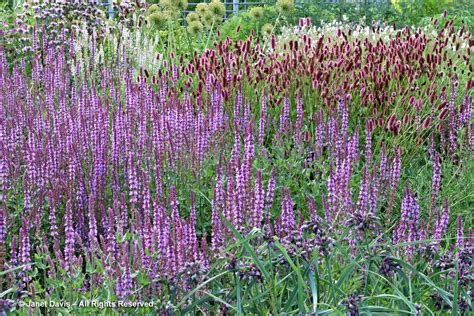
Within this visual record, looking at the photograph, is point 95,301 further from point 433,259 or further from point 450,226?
point 450,226

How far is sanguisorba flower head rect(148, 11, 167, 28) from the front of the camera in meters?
9.12

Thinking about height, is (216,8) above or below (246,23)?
above

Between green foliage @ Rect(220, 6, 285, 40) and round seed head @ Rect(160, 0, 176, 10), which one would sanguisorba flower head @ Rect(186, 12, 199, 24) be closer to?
round seed head @ Rect(160, 0, 176, 10)

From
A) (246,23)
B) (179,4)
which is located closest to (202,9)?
(179,4)

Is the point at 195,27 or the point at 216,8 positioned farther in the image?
the point at 216,8

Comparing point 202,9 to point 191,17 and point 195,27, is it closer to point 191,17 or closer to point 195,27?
point 191,17

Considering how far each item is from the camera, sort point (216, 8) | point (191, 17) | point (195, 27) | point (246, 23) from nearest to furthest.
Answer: point (195, 27) → point (216, 8) → point (191, 17) → point (246, 23)

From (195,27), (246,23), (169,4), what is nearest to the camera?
(195,27)

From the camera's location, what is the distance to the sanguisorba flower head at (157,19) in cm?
912

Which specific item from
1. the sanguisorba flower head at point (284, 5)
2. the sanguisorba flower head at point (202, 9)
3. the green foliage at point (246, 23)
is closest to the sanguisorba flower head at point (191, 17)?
the sanguisorba flower head at point (202, 9)

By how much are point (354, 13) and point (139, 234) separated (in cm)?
942

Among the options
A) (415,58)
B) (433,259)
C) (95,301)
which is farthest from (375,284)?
(415,58)

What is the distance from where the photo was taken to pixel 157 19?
30.1ft

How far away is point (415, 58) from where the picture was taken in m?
6.12
